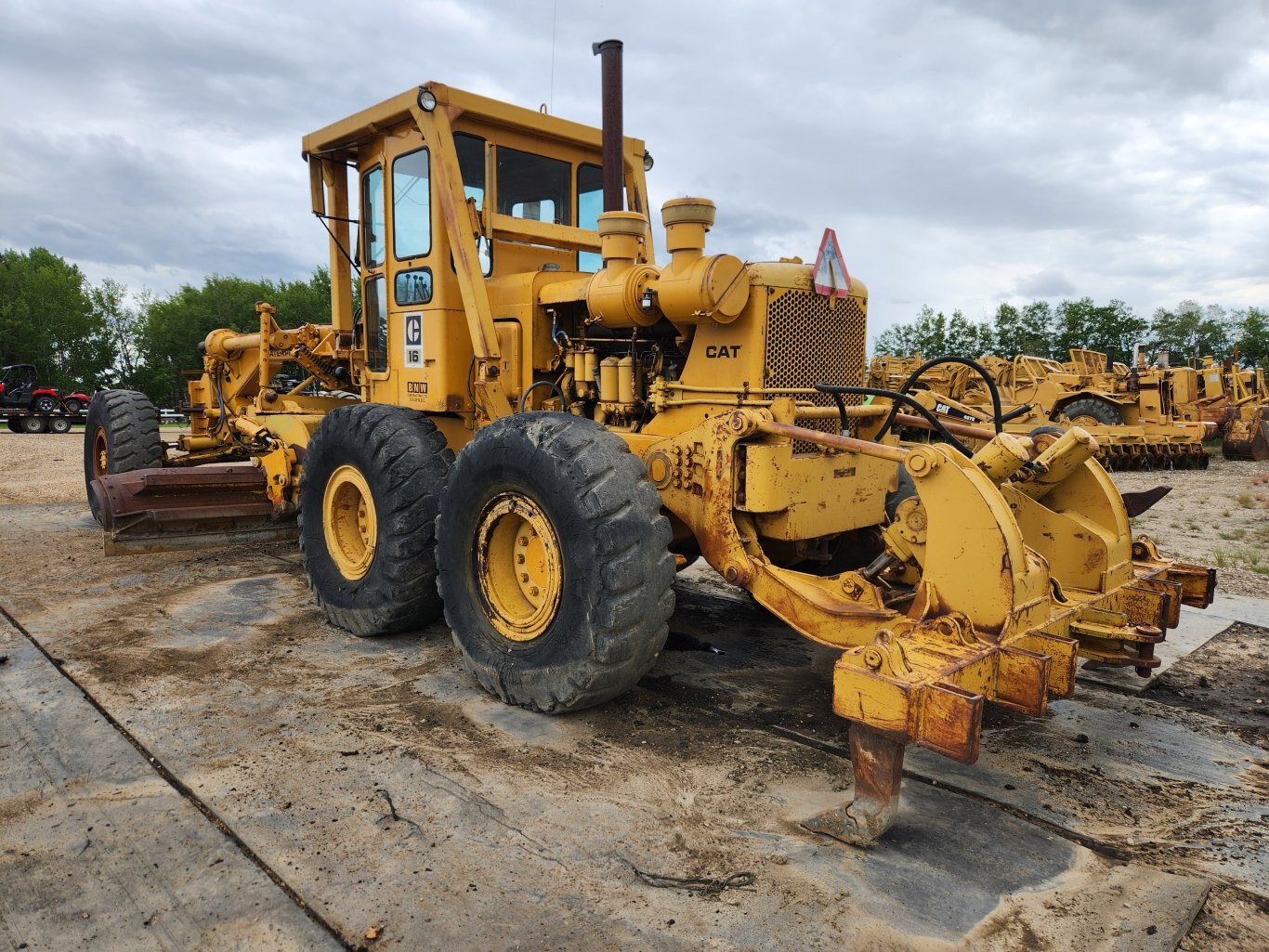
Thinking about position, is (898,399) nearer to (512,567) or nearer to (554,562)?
(554,562)

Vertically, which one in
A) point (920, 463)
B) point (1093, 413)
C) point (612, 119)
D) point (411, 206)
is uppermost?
point (612, 119)

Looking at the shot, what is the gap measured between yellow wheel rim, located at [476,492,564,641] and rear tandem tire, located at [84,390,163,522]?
577cm

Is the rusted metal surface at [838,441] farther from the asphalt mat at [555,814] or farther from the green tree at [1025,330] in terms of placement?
the green tree at [1025,330]

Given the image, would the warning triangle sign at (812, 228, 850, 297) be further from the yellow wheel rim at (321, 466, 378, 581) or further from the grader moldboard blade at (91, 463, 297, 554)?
the grader moldboard blade at (91, 463, 297, 554)

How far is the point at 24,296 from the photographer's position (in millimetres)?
45406

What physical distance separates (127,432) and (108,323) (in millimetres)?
50449

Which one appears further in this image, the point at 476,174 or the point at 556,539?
the point at 476,174

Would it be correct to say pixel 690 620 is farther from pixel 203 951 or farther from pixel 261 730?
pixel 203 951

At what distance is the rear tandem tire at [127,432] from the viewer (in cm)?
866

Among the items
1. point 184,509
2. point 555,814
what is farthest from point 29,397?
point 555,814

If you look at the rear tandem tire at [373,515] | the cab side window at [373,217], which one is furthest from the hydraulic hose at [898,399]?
the cab side window at [373,217]

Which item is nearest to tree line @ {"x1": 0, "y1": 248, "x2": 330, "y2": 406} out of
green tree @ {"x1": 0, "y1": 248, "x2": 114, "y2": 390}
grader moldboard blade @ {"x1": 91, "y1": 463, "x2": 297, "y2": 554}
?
green tree @ {"x1": 0, "y1": 248, "x2": 114, "y2": 390}

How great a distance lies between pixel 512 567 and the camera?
14.6 feet

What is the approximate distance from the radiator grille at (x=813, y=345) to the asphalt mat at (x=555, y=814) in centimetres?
161
